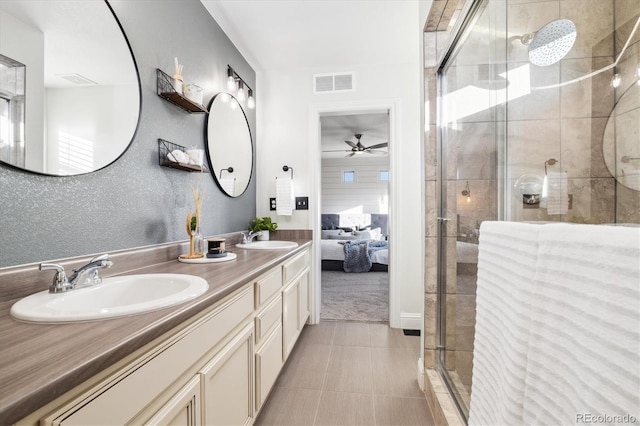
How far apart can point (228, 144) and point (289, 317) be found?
4.74ft

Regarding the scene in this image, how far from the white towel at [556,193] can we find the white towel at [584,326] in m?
1.06

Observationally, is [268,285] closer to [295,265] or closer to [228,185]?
[295,265]

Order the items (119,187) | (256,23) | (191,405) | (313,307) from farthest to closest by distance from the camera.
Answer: (313,307)
(256,23)
(119,187)
(191,405)

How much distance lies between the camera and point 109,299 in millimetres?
999

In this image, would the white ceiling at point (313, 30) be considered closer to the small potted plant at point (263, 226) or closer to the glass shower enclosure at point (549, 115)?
the glass shower enclosure at point (549, 115)

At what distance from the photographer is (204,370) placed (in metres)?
0.90

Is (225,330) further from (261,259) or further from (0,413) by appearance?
(0,413)

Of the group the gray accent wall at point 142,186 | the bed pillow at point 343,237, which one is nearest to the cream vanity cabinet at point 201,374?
the gray accent wall at point 142,186

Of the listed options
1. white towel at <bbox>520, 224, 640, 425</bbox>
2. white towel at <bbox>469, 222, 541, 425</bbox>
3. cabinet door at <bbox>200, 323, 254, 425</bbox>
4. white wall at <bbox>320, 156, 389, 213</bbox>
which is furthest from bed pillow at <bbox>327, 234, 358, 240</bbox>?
white towel at <bbox>520, 224, 640, 425</bbox>

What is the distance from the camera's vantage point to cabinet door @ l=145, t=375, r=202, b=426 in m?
0.71

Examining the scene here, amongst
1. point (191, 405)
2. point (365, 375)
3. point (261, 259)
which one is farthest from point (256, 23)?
point (365, 375)

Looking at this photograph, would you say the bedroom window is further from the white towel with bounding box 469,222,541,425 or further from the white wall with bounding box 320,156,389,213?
the white towel with bounding box 469,222,541,425

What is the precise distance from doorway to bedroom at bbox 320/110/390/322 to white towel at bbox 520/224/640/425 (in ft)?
8.14

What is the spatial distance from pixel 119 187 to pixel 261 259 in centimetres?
75
